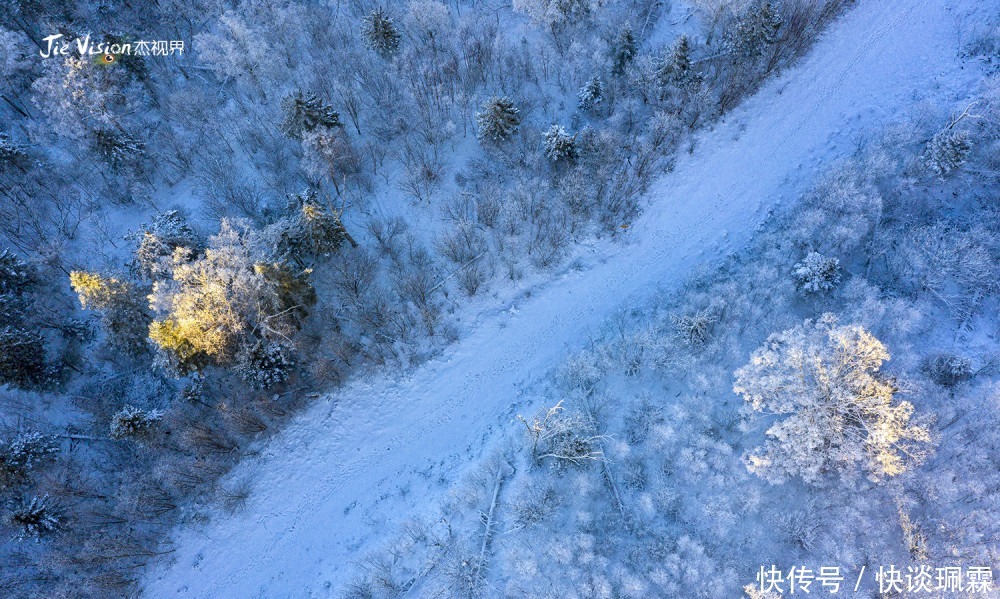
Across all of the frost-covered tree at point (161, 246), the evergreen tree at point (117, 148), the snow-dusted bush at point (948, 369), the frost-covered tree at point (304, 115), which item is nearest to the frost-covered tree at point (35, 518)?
the frost-covered tree at point (161, 246)

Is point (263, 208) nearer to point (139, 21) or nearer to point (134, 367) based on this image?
point (134, 367)

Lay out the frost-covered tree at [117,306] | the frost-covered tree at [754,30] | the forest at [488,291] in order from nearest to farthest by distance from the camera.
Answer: the forest at [488,291] < the frost-covered tree at [117,306] < the frost-covered tree at [754,30]

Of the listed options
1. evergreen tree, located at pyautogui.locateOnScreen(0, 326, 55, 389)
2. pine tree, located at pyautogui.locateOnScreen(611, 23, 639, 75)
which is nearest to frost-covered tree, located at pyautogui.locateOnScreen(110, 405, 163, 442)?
evergreen tree, located at pyautogui.locateOnScreen(0, 326, 55, 389)

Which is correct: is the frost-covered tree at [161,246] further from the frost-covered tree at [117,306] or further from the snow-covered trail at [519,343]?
the snow-covered trail at [519,343]

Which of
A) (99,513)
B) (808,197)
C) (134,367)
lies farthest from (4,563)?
(808,197)

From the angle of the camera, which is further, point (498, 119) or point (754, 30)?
point (754, 30)

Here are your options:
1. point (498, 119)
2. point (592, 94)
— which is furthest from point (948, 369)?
point (498, 119)

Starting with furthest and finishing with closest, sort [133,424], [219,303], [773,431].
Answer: [133,424]
[219,303]
[773,431]

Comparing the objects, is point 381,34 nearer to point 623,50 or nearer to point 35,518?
point 623,50
